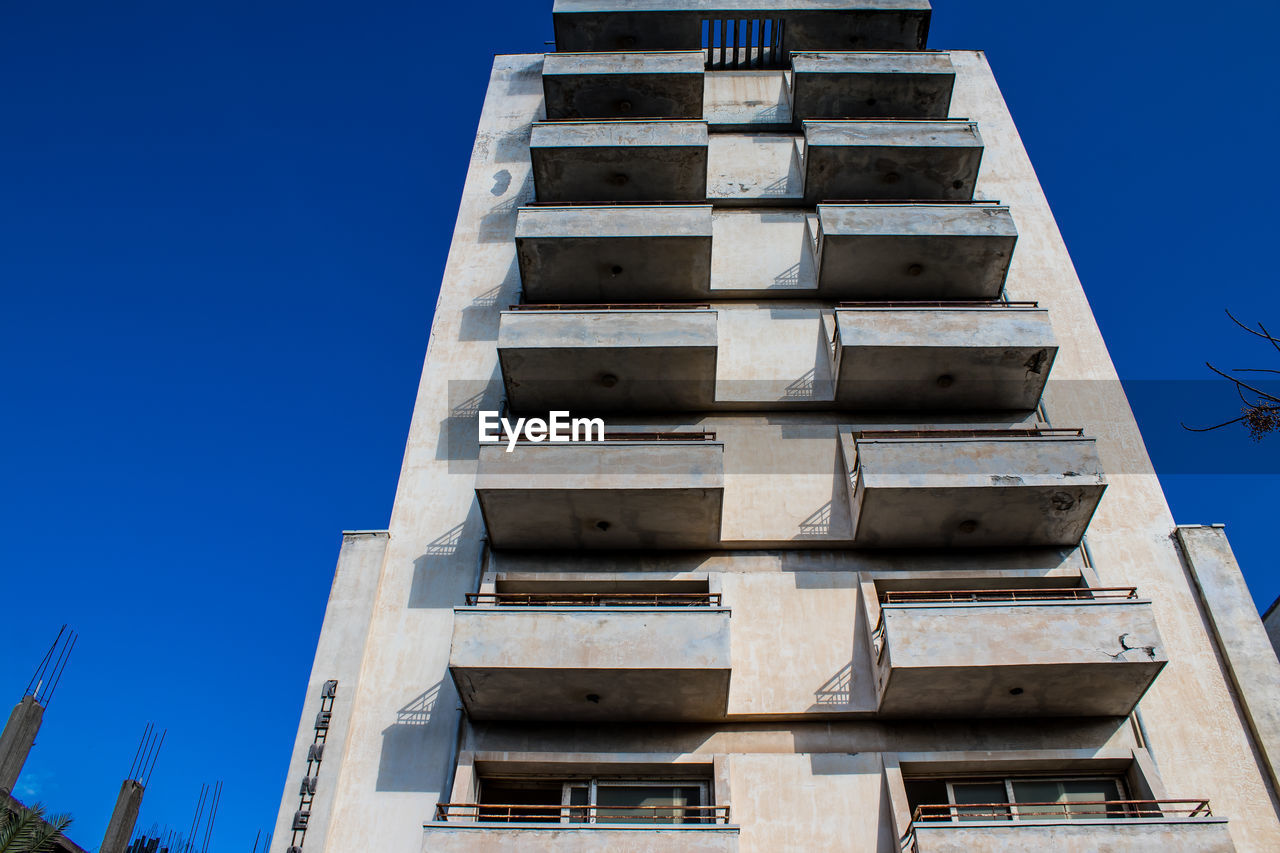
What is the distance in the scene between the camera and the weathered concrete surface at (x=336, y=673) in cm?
1398

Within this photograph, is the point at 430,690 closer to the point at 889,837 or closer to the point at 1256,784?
the point at 889,837

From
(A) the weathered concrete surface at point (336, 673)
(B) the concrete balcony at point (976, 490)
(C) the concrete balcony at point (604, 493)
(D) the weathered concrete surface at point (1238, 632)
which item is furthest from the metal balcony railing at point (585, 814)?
(D) the weathered concrete surface at point (1238, 632)

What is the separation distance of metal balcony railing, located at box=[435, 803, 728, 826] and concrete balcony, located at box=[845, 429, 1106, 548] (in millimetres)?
5163

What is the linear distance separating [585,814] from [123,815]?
18.0 meters

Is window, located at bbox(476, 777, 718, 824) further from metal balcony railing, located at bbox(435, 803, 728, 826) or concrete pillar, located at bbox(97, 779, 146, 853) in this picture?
concrete pillar, located at bbox(97, 779, 146, 853)

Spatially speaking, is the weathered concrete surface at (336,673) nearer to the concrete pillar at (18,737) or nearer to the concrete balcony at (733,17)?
the concrete pillar at (18,737)

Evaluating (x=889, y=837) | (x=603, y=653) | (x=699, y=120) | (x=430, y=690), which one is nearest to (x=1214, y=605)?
(x=889, y=837)

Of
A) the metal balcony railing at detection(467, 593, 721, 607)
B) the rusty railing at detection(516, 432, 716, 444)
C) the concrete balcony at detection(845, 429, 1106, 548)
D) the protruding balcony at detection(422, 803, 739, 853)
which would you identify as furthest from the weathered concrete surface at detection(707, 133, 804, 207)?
the protruding balcony at detection(422, 803, 739, 853)

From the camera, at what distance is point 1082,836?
39.7 ft

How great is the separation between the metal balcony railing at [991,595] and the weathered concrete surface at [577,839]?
15.5 feet

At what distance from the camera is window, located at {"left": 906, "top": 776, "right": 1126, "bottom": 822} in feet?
45.6

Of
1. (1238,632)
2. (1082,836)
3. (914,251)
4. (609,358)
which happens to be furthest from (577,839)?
(914,251)

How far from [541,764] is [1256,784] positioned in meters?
9.70

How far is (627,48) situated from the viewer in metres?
27.2
